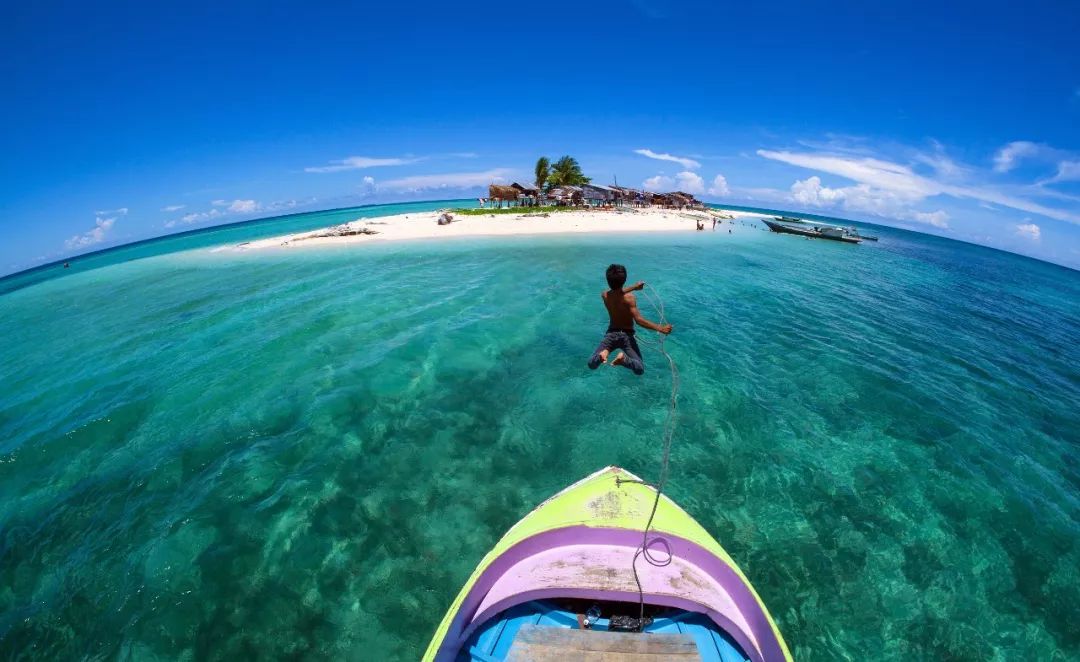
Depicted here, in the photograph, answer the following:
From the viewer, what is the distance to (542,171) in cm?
6831

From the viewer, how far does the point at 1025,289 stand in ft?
142

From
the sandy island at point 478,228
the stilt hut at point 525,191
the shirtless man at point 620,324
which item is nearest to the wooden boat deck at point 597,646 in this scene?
the shirtless man at point 620,324

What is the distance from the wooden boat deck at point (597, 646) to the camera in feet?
11.4

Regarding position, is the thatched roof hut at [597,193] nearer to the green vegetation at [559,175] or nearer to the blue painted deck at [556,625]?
the green vegetation at [559,175]

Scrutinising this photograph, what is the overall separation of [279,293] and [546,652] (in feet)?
93.1

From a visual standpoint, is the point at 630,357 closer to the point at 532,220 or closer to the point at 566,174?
the point at 532,220

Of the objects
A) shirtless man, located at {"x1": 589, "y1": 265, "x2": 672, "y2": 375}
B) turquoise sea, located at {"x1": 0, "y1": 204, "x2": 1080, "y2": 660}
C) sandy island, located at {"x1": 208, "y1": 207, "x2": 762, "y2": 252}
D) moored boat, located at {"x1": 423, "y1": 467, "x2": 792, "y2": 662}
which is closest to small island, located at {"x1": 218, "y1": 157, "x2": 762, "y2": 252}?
sandy island, located at {"x1": 208, "y1": 207, "x2": 762, "y2": 252}

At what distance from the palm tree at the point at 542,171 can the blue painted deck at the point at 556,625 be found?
70621mm

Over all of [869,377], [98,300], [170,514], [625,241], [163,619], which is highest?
[625,241]

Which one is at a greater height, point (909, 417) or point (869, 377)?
point (869, 377)

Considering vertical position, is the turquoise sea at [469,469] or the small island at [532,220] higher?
the small island at [532,220]

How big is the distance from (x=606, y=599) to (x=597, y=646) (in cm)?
103

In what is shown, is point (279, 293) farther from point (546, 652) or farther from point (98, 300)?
point (546, 652)

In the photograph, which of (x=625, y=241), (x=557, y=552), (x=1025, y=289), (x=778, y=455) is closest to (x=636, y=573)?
(x=557, y=552)
